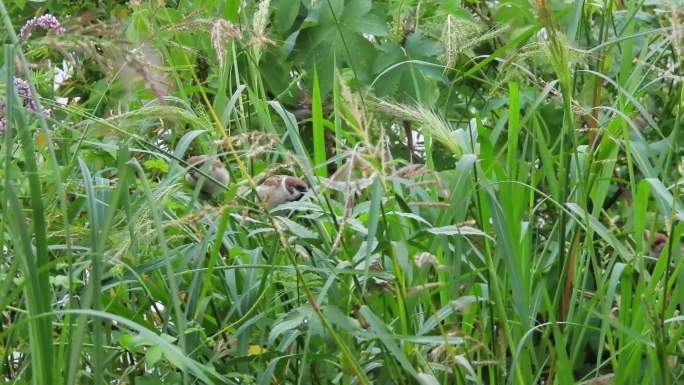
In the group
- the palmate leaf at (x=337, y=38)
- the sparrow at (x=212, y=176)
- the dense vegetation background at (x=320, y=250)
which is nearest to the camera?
the dense vegetation background at (x=320, y=250)

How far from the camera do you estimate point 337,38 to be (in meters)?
3.39

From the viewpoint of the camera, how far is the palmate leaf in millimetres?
3365

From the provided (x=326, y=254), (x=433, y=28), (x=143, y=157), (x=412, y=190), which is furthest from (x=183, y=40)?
(x=326, y=254)

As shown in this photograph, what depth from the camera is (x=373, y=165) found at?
1.56 m

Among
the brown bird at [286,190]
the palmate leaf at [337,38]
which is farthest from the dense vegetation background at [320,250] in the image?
the palmate leaf at [337,38]

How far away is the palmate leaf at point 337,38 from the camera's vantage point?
337cm

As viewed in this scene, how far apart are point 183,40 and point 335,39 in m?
0.46

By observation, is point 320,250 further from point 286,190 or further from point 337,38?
point 337,38

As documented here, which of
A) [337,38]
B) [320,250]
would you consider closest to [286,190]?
[320,250]

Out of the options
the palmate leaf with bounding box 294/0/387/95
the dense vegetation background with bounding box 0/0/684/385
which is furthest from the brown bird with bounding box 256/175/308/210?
the palmate leaf with bounding box 294/0/387/95

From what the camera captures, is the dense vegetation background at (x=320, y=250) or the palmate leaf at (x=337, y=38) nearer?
the dense vegetation background at (x=320, y=250)

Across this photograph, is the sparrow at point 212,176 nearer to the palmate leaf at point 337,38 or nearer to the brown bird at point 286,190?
the brown bird at point 286,190

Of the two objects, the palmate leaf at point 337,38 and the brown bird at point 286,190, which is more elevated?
the palmate leaf at point 337,38

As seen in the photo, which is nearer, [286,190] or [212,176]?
[286,190]
